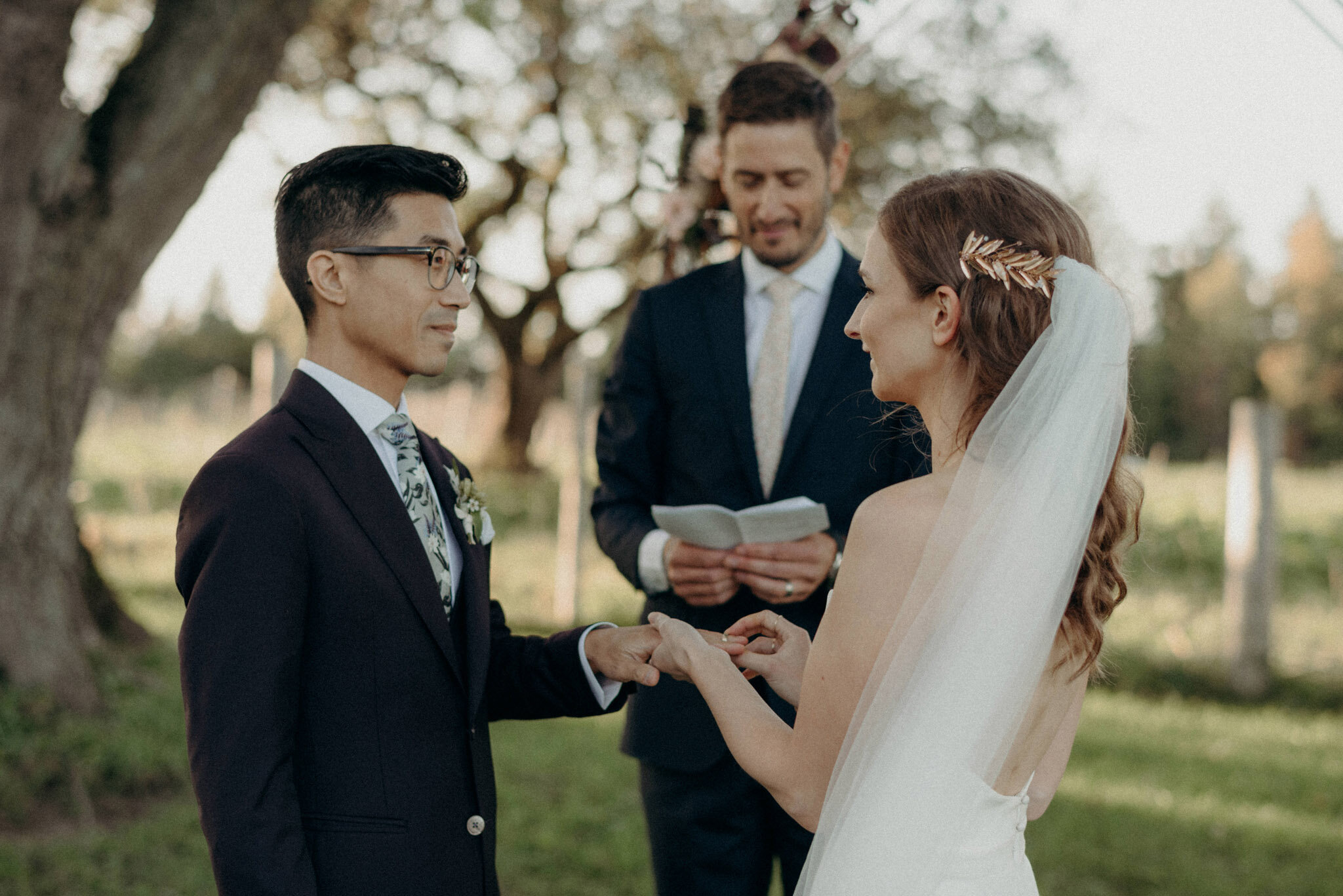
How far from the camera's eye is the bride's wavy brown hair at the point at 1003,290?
189 cm

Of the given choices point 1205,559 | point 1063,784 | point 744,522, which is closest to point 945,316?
point 744,522

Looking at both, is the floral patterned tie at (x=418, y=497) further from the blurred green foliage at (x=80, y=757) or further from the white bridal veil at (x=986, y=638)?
the blurred green foliage at (x=80, y=757)

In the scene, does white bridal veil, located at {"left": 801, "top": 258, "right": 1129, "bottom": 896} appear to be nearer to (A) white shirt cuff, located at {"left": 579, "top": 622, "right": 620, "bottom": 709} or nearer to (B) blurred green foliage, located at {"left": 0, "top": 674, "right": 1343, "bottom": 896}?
(A) white shirt cuff, located at {"left": 579, "top": 622, "right": 620, "bottom": 709}

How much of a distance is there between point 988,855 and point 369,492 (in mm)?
1292

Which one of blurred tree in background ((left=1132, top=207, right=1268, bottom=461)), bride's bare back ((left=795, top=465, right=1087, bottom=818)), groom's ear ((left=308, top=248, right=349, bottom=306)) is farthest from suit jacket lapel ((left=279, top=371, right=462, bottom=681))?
blurred tree in background ((left=1132, top=207, right=1268, bottom=461))

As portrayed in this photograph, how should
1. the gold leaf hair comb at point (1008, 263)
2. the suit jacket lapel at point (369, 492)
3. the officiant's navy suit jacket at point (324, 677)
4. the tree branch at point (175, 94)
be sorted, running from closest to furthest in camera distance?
the officiant's navy suit jacket at point (324, 677) < the gold leaf hair comb at point (1008, 263) < the suit jacket lapel at point (369, 492) < the tree branch at point (175, 94)

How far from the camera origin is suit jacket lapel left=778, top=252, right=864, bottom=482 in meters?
2.76

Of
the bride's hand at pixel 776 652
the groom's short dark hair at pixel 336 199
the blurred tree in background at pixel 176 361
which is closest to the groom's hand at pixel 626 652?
the bride's hand at pixel 776 652

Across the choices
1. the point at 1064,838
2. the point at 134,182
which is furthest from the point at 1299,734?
the point at 134,182

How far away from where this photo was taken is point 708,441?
2877mm

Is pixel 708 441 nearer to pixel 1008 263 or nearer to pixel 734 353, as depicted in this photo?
pixel 734 353

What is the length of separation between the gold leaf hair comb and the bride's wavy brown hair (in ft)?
0.05

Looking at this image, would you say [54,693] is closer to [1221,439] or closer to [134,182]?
[134,182]

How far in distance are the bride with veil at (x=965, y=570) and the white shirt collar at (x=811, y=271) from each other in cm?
94
